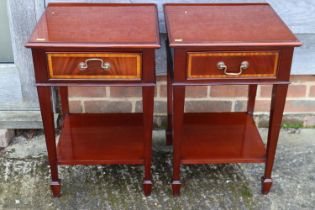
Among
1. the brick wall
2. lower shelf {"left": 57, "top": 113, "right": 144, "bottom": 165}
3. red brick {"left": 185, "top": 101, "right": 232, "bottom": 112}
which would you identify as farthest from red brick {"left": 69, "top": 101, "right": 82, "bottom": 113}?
red brick {"left": 185, "top": 101, "right": 232, "bottom": 112}

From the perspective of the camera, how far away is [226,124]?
2.38 meters

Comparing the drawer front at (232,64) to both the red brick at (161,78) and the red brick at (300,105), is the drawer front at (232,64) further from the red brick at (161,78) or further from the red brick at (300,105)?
the red brick at (300,105)

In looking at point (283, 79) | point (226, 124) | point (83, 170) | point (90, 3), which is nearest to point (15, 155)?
point (83, 170)

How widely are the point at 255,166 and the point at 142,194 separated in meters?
0.60

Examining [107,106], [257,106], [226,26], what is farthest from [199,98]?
[226,26]

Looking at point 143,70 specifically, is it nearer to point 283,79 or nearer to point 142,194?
point 283,79

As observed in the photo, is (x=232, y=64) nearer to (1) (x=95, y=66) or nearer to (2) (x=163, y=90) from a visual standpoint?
(1) (x=95, y=66)

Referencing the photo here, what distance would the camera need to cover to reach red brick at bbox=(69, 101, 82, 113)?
255 cm

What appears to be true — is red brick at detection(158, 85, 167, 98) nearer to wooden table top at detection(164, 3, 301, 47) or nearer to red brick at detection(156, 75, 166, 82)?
red brick at detection(156, 75, 166, 82)

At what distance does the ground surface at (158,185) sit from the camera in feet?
7.07

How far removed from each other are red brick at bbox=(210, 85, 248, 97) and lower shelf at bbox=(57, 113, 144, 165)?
0.44m

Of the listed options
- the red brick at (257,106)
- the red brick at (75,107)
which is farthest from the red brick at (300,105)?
the red brick at (75,107)

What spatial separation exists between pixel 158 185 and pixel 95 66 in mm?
740

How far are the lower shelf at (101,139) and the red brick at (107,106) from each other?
0.15 metres
